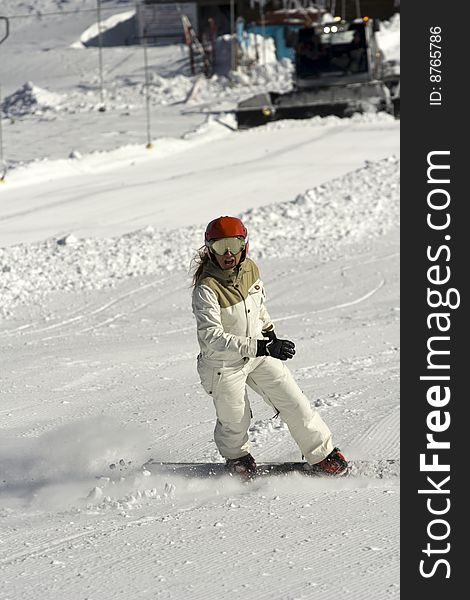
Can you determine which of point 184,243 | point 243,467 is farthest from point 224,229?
point 184,243

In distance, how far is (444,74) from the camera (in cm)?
823

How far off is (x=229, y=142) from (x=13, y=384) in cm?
1623

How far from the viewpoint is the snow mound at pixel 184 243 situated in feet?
40.0

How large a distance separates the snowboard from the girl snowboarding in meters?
0.06

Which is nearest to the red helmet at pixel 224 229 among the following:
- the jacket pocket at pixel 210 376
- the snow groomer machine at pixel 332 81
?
the jacket pocket at pixel 210 376

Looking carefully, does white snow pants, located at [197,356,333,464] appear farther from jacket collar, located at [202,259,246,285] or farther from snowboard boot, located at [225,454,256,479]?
jacket collar, located at [202,259,246,285]

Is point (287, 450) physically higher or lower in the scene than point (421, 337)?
lower

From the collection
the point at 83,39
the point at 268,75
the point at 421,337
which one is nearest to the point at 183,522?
the point at 421,337

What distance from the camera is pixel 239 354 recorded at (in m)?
5.66

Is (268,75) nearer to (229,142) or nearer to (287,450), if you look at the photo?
(229,142)

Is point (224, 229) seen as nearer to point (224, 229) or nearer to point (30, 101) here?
point (224, 229)

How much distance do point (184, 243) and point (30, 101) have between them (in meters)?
22.8

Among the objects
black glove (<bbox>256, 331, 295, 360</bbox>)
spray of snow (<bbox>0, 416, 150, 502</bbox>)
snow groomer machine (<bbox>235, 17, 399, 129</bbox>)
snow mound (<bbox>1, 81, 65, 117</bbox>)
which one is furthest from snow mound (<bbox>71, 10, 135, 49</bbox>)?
black glove (<bbox>256, 331, 295, 360</bbox>)

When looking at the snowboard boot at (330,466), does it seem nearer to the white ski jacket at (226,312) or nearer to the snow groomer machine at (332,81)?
the white ski jacket at (226,312)
